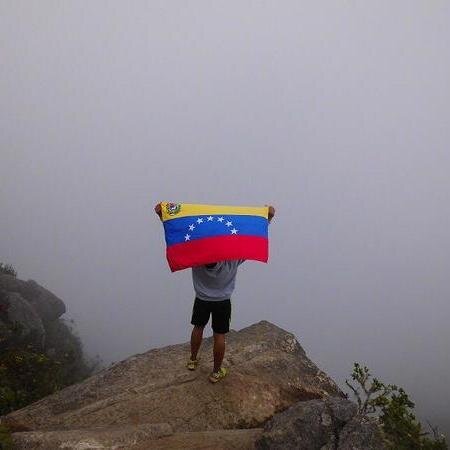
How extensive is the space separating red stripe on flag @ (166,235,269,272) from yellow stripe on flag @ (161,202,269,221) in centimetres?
45

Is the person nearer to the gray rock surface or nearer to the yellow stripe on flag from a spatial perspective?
the yellow stripe on flag

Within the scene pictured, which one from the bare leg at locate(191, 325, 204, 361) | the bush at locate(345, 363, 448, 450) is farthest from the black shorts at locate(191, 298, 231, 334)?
the bush at locate(345, 363, 448, 450)

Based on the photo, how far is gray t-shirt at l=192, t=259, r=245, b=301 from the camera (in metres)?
5.94

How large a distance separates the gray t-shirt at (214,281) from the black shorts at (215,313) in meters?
0.09

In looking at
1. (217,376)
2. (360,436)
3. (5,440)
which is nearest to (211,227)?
(217,376)

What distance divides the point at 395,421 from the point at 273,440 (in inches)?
91.0

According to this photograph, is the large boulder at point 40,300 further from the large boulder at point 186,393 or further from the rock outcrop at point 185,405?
the rock outcrop at point 185,405

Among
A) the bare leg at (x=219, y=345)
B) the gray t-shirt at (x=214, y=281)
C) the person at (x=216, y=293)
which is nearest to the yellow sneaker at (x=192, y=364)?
the bare leg at (x=219, y=345)

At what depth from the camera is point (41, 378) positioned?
1120 centimetres

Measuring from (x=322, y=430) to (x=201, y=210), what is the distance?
3.53m

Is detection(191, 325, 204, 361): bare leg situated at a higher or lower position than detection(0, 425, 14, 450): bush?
higher

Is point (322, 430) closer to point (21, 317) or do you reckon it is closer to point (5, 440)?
point (5, 440)

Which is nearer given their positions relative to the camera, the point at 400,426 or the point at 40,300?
the point at 400,426

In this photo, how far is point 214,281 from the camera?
236 inches
